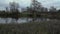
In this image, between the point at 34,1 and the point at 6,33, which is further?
the point at 34,1

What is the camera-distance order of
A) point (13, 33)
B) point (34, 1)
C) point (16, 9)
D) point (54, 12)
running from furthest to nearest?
1. point (54, 12)
2. point (16, 9)
3. point (34, 1)
4. point (13, 33)

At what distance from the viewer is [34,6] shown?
39.8 m

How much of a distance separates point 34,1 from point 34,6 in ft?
3.73

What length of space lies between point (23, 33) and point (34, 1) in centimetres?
2854

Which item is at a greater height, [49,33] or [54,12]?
[49,33]

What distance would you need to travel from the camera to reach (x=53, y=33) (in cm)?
1134

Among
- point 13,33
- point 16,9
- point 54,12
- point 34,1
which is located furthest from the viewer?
point 54,12

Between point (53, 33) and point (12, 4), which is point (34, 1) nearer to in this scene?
point (12, 4)

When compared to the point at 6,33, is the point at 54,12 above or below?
below

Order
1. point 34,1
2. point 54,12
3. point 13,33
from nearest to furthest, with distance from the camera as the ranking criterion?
point 13,33
point 34,1
point 54,12

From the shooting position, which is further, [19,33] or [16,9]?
[16,9]

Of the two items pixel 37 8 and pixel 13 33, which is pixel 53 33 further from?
pixel 37 8

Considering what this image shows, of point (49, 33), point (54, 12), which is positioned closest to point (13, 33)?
point (49, 33)

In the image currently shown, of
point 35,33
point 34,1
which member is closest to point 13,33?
point 35,33
